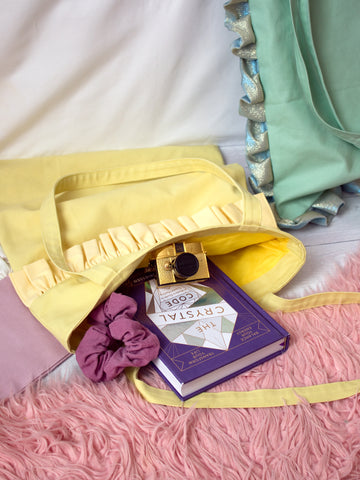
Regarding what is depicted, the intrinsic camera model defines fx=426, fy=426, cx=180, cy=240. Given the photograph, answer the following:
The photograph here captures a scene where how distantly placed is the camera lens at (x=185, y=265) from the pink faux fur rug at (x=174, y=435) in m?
0.15

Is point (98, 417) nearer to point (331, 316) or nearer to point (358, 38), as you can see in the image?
point (331, 316)

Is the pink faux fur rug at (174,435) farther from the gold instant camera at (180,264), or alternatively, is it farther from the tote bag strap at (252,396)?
the gold instant camera at (180,264)

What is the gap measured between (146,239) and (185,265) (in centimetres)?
9

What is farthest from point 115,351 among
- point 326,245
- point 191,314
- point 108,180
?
point 326,245

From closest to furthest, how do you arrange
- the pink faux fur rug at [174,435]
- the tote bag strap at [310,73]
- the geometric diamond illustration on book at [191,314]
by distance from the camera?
the pink faux fur rug at [174,435]
the geometric diamond illustration on book at [191,314]
the tote bag strap at [310,73]

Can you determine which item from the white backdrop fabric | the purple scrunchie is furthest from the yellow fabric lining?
the white backdrop fabric

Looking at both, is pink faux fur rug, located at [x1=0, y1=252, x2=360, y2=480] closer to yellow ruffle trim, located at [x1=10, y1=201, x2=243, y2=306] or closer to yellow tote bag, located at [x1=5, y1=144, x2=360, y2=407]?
yellow tote bag, located at [x1=5, y1=144, x2=360, y2=407]

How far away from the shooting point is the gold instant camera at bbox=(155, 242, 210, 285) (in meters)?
0.64

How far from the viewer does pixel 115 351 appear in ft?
1.85

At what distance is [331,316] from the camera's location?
67cm

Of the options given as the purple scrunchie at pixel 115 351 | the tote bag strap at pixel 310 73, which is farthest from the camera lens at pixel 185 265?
the tote bag strap at pixel 310 73

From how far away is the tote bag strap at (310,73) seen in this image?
2.32 ft

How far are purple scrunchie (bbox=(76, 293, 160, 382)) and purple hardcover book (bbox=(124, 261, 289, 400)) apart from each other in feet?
0.09

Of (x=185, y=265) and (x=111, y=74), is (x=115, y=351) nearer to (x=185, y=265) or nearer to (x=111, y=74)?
(x=185, y=265)
